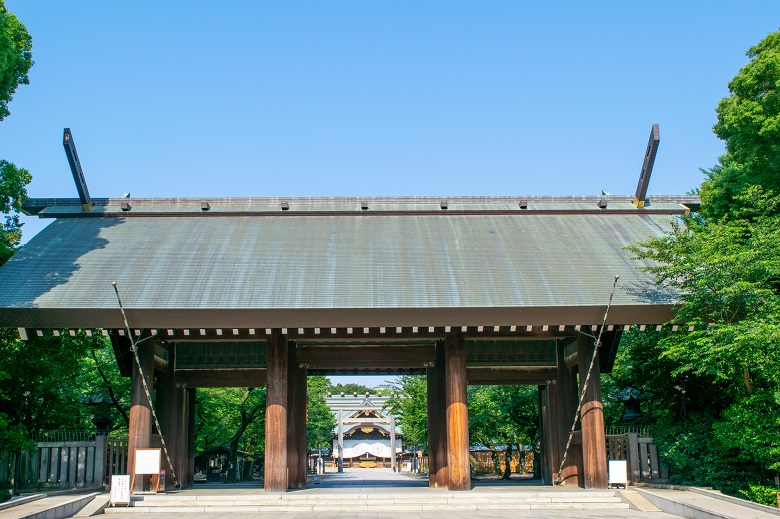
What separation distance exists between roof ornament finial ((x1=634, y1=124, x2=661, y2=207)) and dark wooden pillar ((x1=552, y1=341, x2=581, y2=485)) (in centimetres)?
601

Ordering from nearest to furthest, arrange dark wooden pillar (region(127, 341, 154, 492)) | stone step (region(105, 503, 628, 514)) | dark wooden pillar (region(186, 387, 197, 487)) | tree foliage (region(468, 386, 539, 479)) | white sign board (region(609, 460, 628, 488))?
1. stone step (region(105, 503, 628, 514))
2. white sign board (region(609, 460, 628, 488))
3. dark wooden pillar (region(127, 341, 154, 492))
4. dark wooden pillar (region(186, 387, 197, 487))
5. tree foliage (region(468, 386, 539, 479))

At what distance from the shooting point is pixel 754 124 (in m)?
20.3

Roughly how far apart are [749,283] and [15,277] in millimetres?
17971

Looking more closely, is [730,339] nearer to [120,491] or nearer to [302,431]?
[302,431]

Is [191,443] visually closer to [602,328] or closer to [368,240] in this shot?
[368,240]

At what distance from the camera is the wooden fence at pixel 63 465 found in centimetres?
1891

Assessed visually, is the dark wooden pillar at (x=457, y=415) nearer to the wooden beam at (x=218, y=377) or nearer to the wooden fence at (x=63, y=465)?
the wooden beam at (x=218, y=377)

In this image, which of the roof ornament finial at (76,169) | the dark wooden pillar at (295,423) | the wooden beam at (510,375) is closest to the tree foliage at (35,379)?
the roof ornament finial at (76,169)

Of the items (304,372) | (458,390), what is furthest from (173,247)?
(458,390)

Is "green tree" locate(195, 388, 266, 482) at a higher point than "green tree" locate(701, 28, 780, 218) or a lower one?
lower

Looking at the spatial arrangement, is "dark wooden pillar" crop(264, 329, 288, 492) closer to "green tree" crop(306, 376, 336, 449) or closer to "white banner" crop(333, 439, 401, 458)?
"green tree" crop(306, 376, 336, 449)

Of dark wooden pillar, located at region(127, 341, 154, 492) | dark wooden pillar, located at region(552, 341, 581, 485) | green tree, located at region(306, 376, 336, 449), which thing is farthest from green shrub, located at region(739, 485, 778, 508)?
green tree, located at region(306, 376, 336, 449)

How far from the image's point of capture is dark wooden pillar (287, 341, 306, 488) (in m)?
20.8

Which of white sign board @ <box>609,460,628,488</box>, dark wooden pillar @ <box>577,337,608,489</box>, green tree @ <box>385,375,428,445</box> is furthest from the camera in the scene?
green tree @ <box>385,375,428,445</box>
